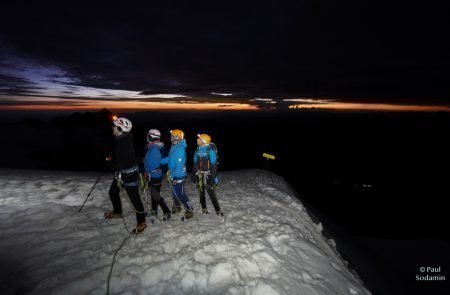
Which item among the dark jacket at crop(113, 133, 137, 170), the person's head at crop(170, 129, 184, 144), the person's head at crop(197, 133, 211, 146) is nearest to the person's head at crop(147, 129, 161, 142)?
the person's head at crop(170, 129, 184, 144)

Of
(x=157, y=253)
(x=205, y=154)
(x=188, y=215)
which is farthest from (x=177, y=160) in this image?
(x=157, y=253)

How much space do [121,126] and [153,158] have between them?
4.07 ft

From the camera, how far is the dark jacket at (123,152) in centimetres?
609

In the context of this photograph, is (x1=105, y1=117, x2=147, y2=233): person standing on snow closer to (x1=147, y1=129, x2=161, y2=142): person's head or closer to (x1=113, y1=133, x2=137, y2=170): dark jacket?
(x1=113, y1=133, x2=137, y2=170): dark jacket

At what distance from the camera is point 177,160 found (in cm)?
693

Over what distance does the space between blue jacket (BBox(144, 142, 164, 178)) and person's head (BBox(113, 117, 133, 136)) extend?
2.85 ft

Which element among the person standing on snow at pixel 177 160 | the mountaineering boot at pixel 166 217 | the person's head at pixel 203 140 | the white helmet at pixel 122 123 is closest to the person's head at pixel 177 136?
the person standing on snow at pixel 177 160

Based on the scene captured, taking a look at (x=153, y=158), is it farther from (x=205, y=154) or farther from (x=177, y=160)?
(x=205, y=154)

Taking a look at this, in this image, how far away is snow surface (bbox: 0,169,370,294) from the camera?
4660 mm

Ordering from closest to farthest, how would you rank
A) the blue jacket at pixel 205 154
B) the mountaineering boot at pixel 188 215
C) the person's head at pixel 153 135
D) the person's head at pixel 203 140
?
1. the person's head at pixel 153 135
2. the person's head at pixel 203 140
3. the blue jacket at pixel 205 154
4. the mountaineering boot at pixel 188 215

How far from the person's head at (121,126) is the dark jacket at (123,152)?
0.34 feet

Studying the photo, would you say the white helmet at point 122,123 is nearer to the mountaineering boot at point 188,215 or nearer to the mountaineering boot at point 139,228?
the mountaineering boot at point 139,228

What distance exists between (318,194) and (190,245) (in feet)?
A: 347

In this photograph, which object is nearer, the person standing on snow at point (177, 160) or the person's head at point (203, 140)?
the person standing on snow at point (177, 160)
